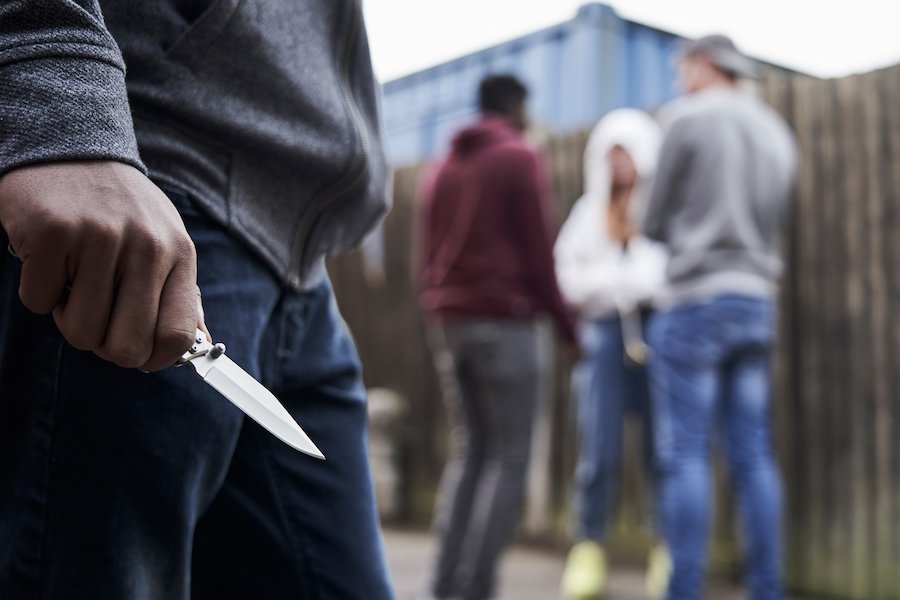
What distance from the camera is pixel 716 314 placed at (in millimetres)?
4039

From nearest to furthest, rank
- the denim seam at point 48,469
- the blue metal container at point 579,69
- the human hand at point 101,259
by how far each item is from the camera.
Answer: the human hand at point 101,259 < the denim seam at point 48,469 < the blue metal container at point 579,69

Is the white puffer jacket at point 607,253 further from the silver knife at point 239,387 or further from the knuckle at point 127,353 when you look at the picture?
the knuckle at point 127,353

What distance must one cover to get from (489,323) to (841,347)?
5.24 ft

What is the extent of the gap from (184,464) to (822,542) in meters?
4.13

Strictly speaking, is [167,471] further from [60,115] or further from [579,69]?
[579,69]

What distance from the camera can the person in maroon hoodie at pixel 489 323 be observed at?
4.20m

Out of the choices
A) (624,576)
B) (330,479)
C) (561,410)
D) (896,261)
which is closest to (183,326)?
(330,479)

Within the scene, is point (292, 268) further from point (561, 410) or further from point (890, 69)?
point (561, 410)

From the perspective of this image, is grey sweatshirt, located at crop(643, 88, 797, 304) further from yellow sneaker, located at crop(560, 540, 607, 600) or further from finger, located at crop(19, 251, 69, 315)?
finger, located at crop(19, 251, 69, 315)

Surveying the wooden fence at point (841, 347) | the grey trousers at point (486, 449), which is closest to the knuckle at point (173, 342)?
the grey trousers at point (486, 449)

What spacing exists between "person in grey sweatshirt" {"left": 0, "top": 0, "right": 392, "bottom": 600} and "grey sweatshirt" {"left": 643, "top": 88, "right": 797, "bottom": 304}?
2589 mm

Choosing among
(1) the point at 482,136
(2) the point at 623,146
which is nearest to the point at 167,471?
(1) the point at 482,136

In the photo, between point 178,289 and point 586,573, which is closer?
point 178,289

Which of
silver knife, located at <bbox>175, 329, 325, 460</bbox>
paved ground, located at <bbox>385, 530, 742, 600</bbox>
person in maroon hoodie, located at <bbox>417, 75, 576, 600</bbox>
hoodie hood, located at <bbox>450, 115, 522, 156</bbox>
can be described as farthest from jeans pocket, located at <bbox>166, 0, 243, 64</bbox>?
paved ground, located at <bbox>385, 530, 742, 600</bbox>
